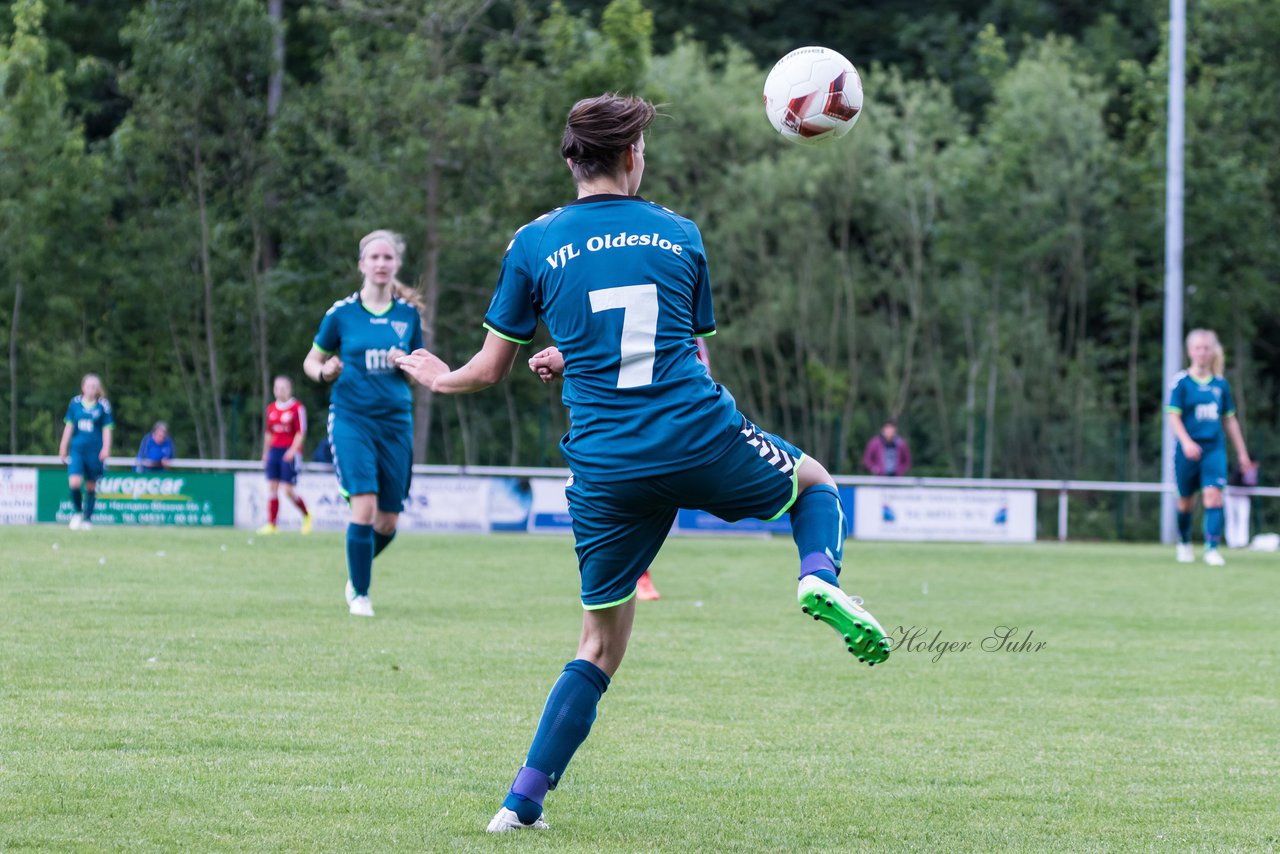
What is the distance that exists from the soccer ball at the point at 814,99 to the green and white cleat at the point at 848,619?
2.38m

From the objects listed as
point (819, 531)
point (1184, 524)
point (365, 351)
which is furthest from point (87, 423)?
point (819, 531)

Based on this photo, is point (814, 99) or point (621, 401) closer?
point (621, 401)

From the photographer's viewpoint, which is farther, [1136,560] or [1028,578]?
[1136,560]

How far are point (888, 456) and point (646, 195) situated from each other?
7.22m

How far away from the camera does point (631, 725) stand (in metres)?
6.45

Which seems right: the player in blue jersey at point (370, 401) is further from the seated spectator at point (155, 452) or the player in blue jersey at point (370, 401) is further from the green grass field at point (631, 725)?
the seated spectator at point (155, 452)

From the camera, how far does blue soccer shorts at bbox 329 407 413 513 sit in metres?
10.3

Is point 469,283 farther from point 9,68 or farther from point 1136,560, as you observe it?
point 1136,560

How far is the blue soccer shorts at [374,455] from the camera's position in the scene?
1027cm

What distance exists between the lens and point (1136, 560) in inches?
806

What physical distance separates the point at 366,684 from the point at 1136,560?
15.2 metres

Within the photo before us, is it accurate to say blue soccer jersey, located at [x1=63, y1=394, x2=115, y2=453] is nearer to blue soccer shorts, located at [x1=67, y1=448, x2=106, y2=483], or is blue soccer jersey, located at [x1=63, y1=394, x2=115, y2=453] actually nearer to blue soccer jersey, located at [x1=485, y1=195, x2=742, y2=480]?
blue soccer shorts, located at [x1=67, y1=448, x2=106, y2=483]

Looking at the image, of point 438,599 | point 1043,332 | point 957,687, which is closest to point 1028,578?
point 438,599

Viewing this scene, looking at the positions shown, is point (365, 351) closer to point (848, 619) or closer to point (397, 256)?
point (397, 256)
